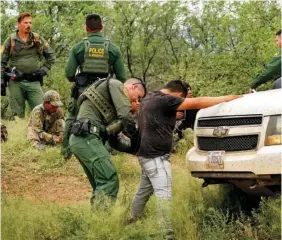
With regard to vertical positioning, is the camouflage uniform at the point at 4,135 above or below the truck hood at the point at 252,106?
below

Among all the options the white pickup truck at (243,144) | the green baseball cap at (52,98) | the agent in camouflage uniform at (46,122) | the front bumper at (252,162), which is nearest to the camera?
the front bumper at (252,162)

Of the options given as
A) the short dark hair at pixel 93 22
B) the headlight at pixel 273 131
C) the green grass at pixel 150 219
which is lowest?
the green grass at pixel 150 219

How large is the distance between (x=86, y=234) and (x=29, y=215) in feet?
2.48

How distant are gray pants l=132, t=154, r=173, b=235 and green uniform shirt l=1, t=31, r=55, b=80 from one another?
16.0 feet

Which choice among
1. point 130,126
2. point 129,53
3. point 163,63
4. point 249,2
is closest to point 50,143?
point 130,126

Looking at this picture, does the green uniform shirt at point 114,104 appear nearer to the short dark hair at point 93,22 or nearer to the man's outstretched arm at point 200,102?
the man's outstretched arm at point 200,102

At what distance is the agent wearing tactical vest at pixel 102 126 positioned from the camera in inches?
208

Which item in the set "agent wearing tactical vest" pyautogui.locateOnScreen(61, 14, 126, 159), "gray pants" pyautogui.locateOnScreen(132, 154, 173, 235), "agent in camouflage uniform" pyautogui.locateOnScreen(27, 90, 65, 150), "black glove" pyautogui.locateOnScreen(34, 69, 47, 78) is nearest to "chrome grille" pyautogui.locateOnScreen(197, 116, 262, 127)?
"gray pants" pyautogui.locateOnScreen(132, 154, 173, 235)

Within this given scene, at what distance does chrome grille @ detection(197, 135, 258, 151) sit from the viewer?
4739mm

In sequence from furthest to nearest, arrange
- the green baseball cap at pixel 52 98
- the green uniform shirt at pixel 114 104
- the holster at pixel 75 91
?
the green baseball cap at pixel 52 98, the holster at pixel 75 91, the green uniform shirt at pixel 114 104

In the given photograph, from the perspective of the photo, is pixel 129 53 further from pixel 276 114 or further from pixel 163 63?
pixel 276 114

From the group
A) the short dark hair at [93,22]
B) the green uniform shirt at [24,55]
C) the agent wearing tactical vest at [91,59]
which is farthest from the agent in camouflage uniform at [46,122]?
the short dark hair at [93,22]

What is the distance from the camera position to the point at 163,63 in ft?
88.4

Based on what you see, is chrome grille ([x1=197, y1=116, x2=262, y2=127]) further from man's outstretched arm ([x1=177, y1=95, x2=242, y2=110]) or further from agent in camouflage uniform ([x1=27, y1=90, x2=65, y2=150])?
agent in camouflage uniform ([x1=27, y1=90, x2=65, y2=150])
